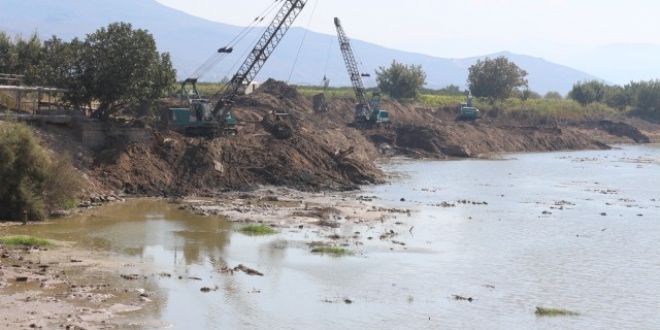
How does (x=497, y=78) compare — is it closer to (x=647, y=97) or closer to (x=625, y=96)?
(x=647, y=97)

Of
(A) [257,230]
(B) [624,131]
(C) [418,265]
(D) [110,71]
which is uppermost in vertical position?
(D) [110,71]

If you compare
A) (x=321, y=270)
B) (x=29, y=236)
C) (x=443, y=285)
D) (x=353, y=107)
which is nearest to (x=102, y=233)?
(x=29, y=236)

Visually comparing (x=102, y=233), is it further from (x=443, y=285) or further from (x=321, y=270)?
(x=443, y=285)

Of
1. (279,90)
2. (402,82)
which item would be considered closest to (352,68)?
(279,90)

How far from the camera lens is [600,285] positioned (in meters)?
33.8

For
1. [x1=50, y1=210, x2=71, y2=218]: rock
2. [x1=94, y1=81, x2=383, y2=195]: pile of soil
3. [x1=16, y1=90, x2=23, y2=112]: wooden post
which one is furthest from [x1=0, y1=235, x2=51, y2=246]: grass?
[x1=16, y1=90, x2=23, y2=112]: wooden post

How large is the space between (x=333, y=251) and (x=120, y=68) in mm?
23610

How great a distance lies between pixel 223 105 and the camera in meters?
69.6

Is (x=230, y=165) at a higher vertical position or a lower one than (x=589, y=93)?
lower

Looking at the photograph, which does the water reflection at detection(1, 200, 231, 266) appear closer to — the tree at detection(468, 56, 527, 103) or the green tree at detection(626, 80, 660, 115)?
the tree at detection(468, 56, 527, 103)

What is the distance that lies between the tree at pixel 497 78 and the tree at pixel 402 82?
596 inches

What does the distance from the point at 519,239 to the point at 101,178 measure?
23.6m

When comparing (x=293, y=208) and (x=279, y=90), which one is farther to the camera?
(x=279, y=90)

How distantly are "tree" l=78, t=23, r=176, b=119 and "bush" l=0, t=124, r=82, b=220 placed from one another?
1329 cm
